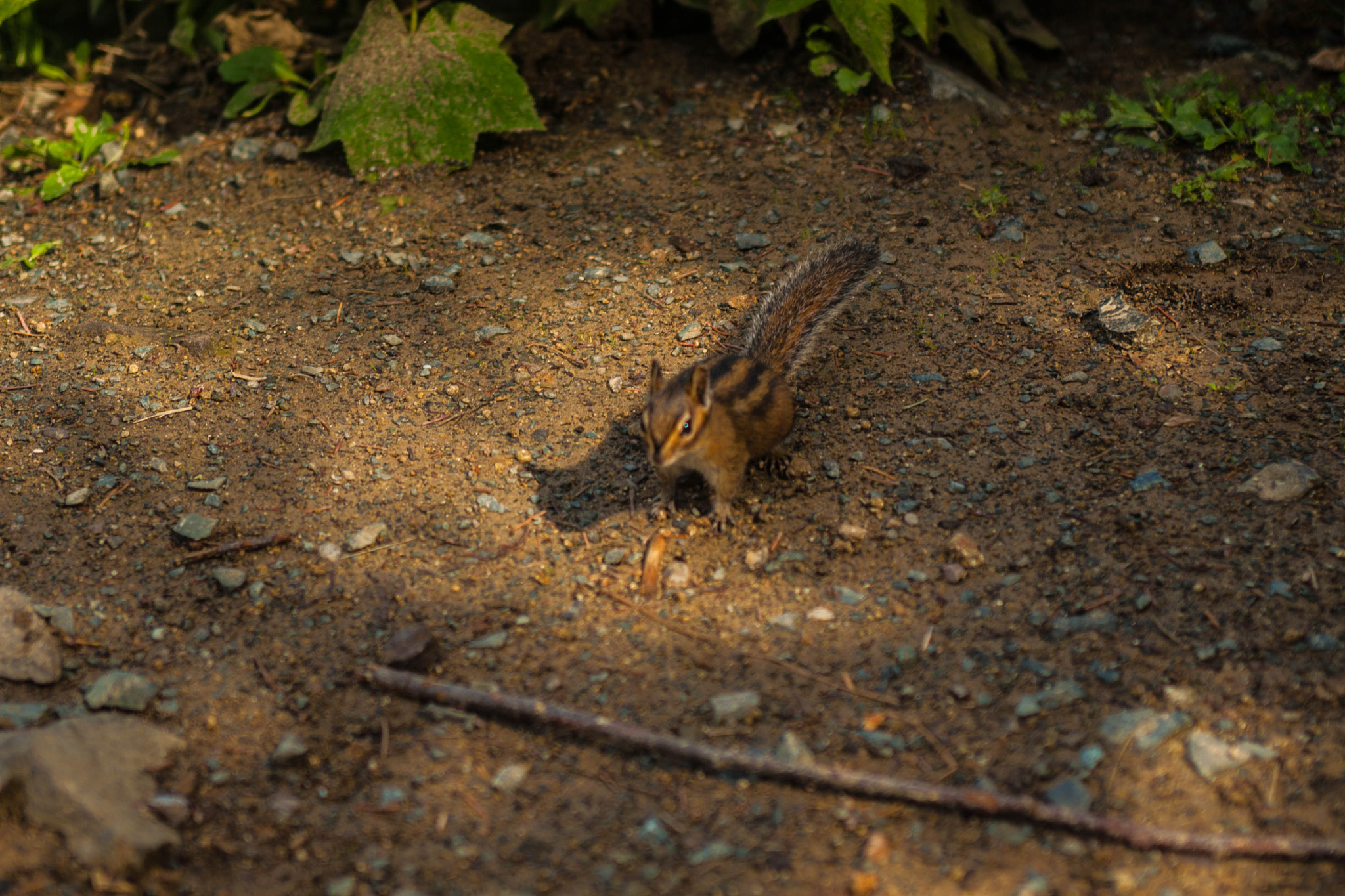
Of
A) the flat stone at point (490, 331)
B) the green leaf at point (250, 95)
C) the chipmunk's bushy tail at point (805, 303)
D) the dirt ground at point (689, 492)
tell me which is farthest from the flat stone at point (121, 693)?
the green leaf at point (250, 95)

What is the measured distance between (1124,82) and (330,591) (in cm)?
443

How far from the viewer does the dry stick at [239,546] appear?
306cm

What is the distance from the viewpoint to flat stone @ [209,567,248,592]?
117 inches

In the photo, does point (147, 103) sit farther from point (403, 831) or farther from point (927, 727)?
point (927, 727)

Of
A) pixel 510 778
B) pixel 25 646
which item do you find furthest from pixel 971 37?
pixel 25 646

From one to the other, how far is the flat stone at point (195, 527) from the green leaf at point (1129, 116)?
4.14 m

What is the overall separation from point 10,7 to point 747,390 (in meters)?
3.65

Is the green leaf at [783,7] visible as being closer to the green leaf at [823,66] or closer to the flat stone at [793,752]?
the green leaf at [823,66]

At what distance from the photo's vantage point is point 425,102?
449cm

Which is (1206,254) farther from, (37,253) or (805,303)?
(37,253)

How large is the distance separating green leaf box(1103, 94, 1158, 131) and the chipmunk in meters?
1.74

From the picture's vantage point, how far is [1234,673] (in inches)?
102

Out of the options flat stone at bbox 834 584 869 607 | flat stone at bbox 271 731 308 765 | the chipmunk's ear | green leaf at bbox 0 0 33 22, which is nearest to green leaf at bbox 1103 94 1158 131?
the chipmunk's ear

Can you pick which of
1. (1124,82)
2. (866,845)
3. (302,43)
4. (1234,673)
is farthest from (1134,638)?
(302,43)
